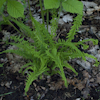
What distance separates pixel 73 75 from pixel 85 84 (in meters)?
0.22

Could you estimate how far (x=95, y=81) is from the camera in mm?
1520

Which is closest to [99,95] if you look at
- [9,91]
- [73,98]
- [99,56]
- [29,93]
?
[73,98]

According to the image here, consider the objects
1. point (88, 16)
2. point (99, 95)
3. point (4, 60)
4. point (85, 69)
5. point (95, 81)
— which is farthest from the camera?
point (88, 16)

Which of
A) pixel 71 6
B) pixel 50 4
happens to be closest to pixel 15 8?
pixel 50 4

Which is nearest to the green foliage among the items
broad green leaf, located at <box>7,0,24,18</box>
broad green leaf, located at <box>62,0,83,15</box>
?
broad green leaf, located at <box>62,0,83,15</box>

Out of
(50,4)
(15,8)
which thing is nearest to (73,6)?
(50,4)

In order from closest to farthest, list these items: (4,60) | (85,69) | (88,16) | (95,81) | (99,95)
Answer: (99,95), (95,81), (85,69), (4,60), (88,16)

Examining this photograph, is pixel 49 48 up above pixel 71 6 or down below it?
below

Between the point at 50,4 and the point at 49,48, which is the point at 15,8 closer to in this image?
the point at 50,4

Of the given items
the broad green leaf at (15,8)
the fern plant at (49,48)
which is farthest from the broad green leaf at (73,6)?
the broad green leaf at (15,8)

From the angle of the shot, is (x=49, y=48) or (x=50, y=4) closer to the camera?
(x=50, y=4)

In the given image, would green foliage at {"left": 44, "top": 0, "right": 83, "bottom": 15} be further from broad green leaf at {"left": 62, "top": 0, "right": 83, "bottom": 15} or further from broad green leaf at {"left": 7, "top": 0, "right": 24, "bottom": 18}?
broad green leaf at {"left": 7, "top": 0, "right": 24, "bottom": 18}

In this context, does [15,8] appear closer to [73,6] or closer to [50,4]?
[50,4]

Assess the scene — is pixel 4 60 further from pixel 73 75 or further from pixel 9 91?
pixel 73 75
